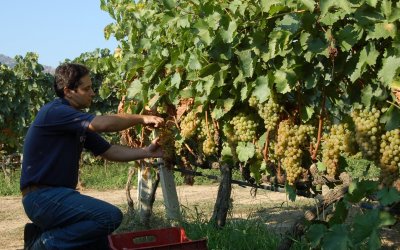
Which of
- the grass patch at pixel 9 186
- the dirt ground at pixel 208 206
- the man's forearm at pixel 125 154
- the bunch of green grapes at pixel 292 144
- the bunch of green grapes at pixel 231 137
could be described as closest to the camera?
the bunch of green grapes at pixel 292 144

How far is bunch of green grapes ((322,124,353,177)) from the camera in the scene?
342cm

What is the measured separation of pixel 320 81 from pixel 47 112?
1811 millimetres

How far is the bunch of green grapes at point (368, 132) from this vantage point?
3.15m

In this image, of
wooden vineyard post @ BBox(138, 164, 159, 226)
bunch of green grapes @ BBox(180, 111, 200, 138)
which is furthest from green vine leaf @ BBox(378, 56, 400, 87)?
wooden vineyard post @ BBox(138, 164, 159, 226)

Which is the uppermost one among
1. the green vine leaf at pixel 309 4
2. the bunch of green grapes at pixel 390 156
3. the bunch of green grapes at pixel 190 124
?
the green vine leaf at pixel 309 4

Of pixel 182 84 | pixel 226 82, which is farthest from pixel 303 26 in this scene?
pixel 182 84

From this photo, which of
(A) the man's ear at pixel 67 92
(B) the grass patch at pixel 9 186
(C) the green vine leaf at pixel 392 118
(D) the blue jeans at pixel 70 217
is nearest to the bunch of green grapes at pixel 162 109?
(A) the man's ear at pixel 67 92

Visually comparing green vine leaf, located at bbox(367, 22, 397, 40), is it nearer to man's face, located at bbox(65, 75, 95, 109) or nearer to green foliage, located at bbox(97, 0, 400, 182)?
green foliage, located at bbox(97, 0, 400, 182)

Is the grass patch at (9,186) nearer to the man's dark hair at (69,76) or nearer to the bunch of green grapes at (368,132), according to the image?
the man's dark hair at (69,76)

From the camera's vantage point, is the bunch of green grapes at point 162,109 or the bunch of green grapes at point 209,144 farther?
the bunch of green grapes at point 162,109

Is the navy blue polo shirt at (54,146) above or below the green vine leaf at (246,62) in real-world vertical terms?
below

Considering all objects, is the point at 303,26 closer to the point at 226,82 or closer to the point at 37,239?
the point at 226,82

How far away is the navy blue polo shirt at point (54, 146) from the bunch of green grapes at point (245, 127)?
37.2 inches

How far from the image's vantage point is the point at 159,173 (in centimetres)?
722
